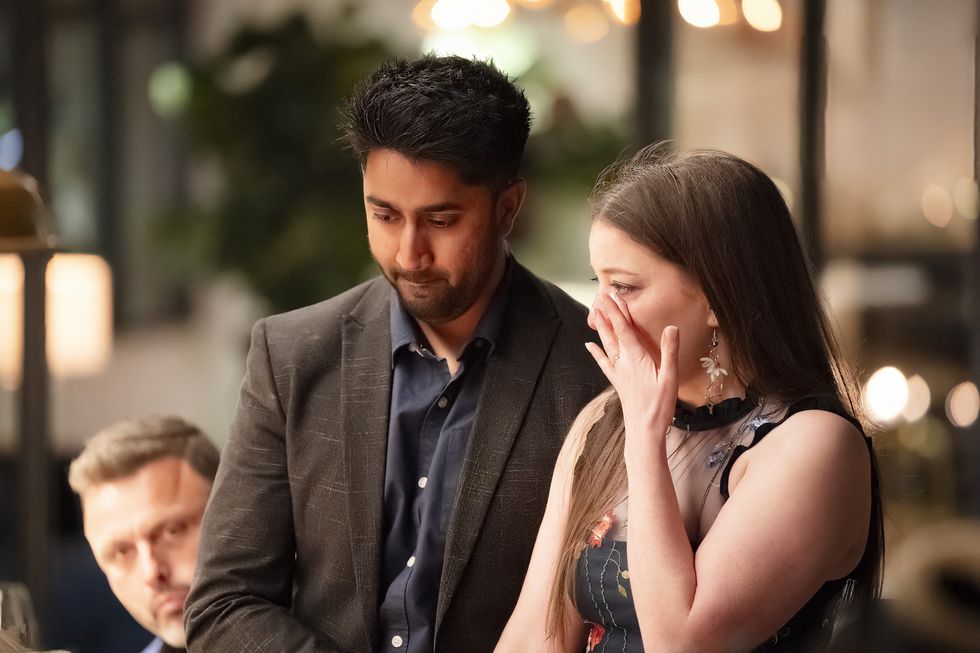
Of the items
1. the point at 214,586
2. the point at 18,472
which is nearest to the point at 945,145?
the point at 214,586

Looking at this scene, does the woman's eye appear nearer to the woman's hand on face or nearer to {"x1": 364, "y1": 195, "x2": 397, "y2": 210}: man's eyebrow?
the woman's hand on face

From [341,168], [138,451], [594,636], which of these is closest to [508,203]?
[594,636]

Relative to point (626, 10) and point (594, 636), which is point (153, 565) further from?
point (626, 10)

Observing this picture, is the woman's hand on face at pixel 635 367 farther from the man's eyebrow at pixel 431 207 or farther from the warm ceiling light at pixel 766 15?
the warm ceiling light at pixel 766 15

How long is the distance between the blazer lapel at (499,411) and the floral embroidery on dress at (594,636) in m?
0.25

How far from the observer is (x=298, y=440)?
2.28 m

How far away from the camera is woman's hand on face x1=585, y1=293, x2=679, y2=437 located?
6.08 feet

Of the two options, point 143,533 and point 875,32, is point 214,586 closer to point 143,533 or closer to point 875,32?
point 143,533

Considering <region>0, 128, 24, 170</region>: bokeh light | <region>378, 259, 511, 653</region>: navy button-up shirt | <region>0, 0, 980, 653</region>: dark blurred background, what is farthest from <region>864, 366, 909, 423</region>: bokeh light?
<region>0, 128, 24, 170</region>: bokeh light

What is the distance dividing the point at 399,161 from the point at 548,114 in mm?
2947

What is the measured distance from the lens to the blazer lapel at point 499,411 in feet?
7.06

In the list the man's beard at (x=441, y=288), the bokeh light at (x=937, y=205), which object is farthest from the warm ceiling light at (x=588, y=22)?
the man's beard at (x=441, y=288)

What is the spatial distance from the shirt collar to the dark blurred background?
2324mm

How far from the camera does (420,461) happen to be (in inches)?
89.0
